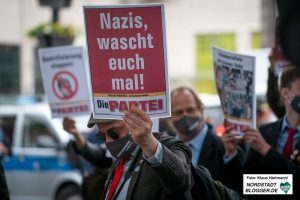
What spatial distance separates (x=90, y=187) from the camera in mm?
5555

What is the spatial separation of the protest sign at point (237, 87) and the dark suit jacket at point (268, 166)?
0.19 metres

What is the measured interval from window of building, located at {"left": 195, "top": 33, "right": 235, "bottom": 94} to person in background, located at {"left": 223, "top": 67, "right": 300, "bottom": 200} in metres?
22.4

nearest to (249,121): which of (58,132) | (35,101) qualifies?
(58,132)

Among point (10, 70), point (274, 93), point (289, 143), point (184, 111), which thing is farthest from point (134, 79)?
point (10, 70)

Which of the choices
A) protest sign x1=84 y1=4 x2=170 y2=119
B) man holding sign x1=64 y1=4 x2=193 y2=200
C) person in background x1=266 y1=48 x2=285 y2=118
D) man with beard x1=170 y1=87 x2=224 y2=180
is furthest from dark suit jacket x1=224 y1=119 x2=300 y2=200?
protest sign x1=84 y1=4 x2=170 y2=119

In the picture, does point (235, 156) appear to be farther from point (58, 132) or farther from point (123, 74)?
point (58, 132)

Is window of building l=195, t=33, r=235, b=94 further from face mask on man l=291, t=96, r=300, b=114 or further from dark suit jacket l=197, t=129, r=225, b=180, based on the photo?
face mask on man l=291, t=96, r=300, b=114

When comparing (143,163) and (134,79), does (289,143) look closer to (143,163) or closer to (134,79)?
(143,163)

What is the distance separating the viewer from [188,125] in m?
5.25

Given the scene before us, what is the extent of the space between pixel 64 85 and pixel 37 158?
16.1 feet

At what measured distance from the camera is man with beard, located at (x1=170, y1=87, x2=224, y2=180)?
15.7 feet

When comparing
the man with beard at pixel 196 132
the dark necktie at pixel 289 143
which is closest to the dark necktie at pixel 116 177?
the man with beard at pixel 196 132

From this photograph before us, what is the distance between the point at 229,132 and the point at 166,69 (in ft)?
5.52

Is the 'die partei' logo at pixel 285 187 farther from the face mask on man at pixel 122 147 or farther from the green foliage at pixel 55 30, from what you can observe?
the green foliage at pixel 55 30
